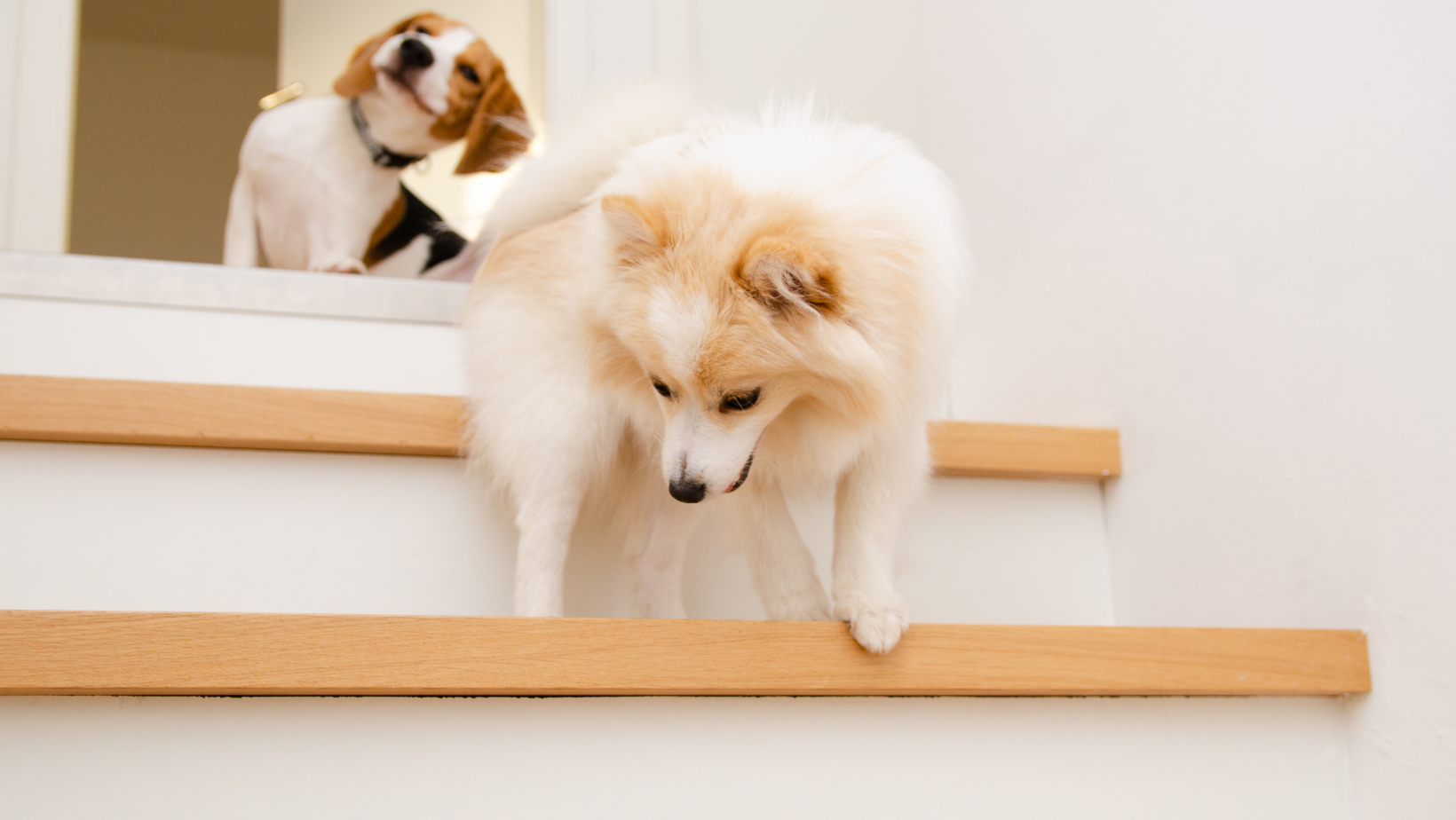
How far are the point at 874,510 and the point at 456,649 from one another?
0.55m

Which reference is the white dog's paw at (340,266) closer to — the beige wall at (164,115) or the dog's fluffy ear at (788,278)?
the dog's fluffy ear at (788,278)

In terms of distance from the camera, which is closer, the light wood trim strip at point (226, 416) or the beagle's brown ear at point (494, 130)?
the light wood trim strip at point (226, 416)

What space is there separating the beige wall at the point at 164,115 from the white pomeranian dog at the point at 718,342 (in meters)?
2.21

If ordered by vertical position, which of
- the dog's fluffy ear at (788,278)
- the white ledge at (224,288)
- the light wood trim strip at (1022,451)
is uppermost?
the white ledge at (224,288)

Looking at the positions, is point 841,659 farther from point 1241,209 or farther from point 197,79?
point 197,79

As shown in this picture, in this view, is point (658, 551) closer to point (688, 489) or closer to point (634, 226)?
point (688, 489)

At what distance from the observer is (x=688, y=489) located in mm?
1110

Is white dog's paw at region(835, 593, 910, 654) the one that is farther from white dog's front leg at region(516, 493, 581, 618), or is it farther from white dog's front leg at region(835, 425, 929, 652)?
white dog's front leg at region(516, 493, 581, 618)

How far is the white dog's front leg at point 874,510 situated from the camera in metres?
1.18

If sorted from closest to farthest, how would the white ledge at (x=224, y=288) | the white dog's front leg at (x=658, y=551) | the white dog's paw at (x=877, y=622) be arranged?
the white dog's paw at (x=877, y=622), the white dog's front leg at (x=658, y=551), the white ledge at (x=224, y=288)

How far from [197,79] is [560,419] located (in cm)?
327

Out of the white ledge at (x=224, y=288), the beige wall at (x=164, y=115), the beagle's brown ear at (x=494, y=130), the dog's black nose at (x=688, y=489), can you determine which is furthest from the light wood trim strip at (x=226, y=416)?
the beige wall at (x=164, y=115)

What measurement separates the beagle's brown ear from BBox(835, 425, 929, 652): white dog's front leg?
1.30 meters

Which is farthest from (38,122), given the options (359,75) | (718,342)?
(718,342)
